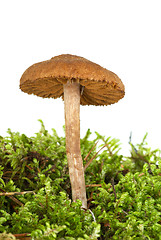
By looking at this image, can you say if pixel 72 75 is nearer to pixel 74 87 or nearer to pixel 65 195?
pixel 74 87

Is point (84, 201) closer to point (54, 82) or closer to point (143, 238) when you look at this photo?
point (143, 238)

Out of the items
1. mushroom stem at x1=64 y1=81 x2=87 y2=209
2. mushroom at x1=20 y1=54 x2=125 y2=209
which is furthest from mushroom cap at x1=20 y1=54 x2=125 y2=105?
mushroom stem at x1=64 y1=81 x2=87 y2=209

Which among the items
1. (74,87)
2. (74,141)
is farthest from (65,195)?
(74,87)

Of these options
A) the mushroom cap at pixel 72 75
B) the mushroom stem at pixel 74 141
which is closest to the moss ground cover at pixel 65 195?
the mushroom stem at pixel 74 141

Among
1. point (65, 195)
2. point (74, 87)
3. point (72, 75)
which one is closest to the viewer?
point (72, 75)

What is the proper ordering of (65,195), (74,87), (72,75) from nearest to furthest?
1. (72,75)
2. (65,195)
3. (74,87)

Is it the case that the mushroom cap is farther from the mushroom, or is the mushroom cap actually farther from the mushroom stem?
the mushroom stem
